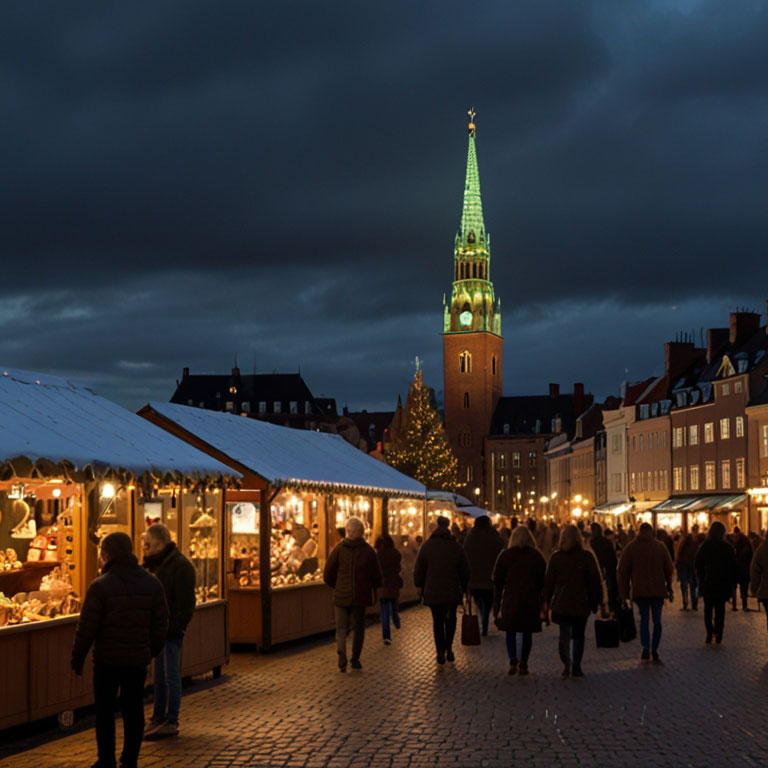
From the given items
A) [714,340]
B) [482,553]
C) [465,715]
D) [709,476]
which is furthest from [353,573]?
[714,340]

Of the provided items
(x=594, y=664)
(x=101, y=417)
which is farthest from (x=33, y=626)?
(x=594, y=664)

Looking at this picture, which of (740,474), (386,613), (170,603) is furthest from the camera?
(740,474)

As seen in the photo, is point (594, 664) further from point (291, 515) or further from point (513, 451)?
point (513, 451)

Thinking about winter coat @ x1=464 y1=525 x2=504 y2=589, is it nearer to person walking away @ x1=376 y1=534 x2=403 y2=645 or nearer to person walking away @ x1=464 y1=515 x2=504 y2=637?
person walking away @ x1=464 y1=515 x2=504 y2=637

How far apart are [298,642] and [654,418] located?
65.8 metres

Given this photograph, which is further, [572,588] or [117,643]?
[572,588]

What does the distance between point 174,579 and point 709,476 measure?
2550 inches

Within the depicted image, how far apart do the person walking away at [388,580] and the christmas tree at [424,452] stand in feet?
160

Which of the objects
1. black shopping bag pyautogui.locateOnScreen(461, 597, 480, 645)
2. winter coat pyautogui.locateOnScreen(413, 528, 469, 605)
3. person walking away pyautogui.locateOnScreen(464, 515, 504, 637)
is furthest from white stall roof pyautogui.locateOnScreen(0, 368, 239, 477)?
person walking away pyautogui.locateOnScreen(464, 515, 504, 637)

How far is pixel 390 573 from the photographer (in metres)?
21.4

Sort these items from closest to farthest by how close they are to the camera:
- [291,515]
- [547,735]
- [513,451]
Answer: [547,735] < [291,515] < [513,451]

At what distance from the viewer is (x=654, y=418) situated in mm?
84312

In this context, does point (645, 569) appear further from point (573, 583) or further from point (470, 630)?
point (470, 630)

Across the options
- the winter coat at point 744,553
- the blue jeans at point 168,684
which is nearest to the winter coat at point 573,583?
the blue jeans at point 168,684
